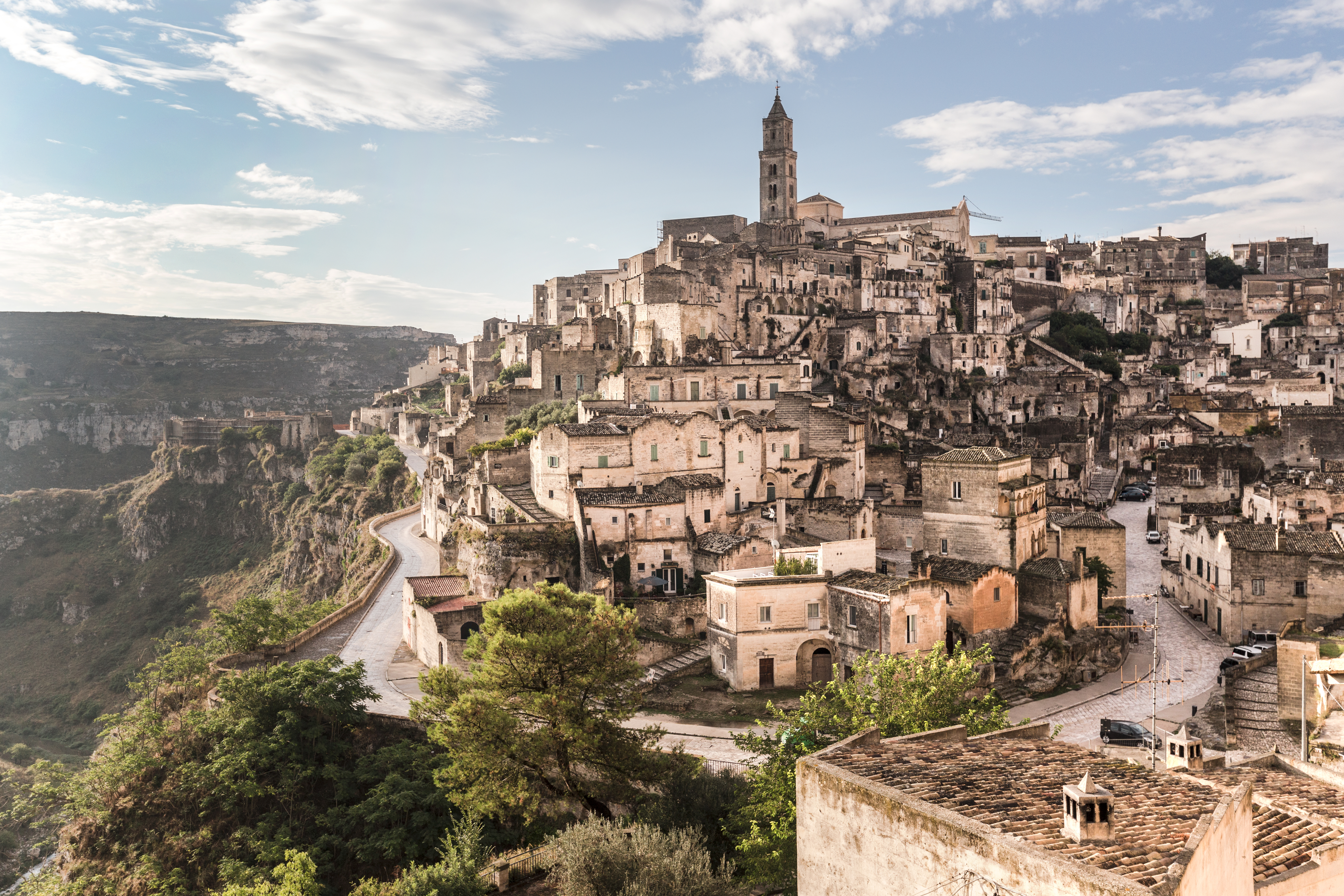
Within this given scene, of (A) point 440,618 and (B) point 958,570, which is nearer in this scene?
(A) point 440,618

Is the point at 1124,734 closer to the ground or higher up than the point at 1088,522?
closer to the ground

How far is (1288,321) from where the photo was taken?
87250mm

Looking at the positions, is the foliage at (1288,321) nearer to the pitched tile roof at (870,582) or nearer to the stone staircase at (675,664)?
the pitched tile roof at (870,582)

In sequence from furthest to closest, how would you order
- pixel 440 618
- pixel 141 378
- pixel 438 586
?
pixel 141 378 < pixel 438 586 < pixel 440 618

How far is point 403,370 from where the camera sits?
167125 millimetres

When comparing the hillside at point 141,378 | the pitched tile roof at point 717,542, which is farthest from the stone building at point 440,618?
the hillside at point 141,378

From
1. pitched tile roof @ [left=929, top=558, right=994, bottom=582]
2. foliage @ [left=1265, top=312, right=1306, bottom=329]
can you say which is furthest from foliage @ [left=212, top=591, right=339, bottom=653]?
foliage @ [left=1265, top=312, right=1306, bottom=329]

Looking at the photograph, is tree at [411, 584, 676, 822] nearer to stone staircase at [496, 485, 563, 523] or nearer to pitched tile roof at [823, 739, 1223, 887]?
pitched tile roof at [823, 739, 1223, 887]

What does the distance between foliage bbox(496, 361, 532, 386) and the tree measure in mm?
43160

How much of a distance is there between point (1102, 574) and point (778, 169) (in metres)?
64.1

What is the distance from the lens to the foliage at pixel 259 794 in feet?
80.3

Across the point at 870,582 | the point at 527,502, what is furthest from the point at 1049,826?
the point at 527,502

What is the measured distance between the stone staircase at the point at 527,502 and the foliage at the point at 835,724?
62.4ft

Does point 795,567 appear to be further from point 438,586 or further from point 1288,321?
point 1288,321
